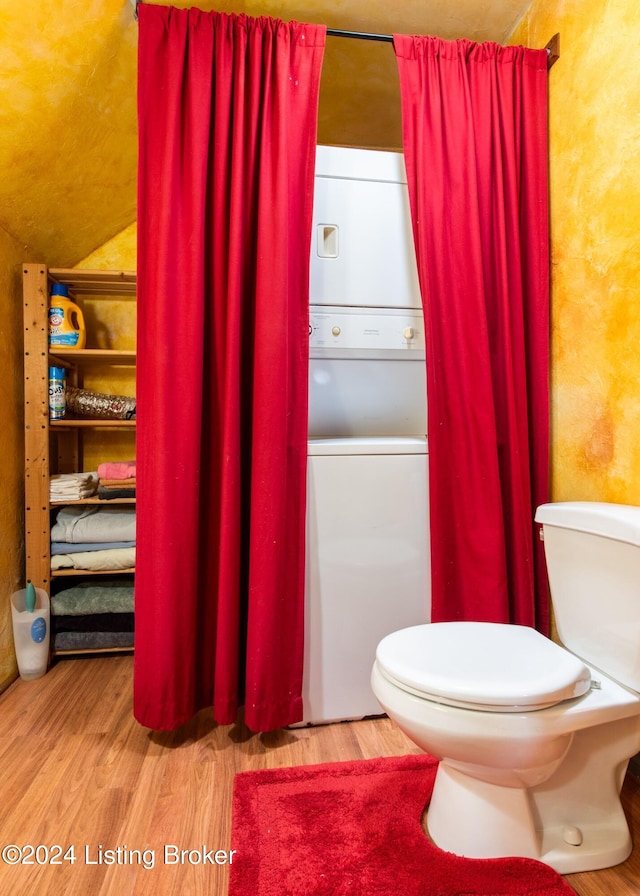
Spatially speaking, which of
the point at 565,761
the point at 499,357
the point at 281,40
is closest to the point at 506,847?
the point at 565,761

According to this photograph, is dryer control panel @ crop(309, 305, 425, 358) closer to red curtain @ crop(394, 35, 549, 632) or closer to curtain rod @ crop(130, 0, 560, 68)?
red curtain @ crop(394, 35, 549, 632)

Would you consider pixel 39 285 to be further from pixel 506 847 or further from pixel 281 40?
pixel 506 847

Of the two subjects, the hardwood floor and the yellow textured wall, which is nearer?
the hardwood floor

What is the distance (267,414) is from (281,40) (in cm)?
113

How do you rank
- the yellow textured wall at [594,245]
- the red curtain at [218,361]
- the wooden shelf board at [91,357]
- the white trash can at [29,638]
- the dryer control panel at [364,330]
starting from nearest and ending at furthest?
the yellow textured wall at [594,245] → the red curtain at [218,361] → the dryer control panel at [364,330] → the white trash can at [29,638] → the wooden shelf board at [91,357]

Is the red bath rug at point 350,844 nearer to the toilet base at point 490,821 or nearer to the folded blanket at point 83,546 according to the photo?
the toilet base at point 490,821

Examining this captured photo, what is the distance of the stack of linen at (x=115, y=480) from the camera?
198cm

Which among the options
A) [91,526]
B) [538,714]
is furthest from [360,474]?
[91,526]

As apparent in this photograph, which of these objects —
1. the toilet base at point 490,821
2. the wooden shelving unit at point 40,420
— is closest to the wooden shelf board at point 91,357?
the wooden shelving unit at point 40,420

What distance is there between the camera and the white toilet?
0.93 m

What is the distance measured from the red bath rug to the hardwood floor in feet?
0.19

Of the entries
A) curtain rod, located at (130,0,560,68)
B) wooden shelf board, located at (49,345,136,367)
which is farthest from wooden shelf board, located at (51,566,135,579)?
curtain rod, located at (130,0,560,68)

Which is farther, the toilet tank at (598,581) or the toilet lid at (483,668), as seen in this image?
the toilet tank at (598,581)

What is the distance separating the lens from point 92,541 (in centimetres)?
197
